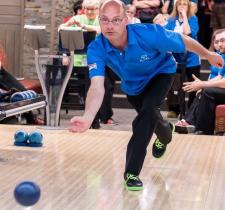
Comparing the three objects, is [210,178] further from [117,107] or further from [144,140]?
[117,107]

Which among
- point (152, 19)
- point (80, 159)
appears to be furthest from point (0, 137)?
point (152, 19)

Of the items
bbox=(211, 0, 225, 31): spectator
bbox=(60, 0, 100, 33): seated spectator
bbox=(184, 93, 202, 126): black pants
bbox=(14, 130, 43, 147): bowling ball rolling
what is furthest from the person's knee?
bbox=(211, 0, 225, 31): spectator

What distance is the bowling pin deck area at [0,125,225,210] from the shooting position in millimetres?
4840

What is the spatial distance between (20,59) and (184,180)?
7.90 m

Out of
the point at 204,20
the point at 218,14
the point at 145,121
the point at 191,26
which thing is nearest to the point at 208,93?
the point at 191,26

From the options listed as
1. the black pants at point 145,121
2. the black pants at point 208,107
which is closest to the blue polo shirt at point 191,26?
the black pants at point 208,107

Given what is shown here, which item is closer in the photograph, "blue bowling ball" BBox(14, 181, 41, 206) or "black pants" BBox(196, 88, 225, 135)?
"blue bowling ball" BBox(14, 181, 41, 206)

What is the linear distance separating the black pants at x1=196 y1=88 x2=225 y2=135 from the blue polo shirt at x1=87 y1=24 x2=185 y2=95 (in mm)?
3106

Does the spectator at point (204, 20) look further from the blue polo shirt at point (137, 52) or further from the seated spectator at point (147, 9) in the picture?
the blue polo shirt at point (137, 52)

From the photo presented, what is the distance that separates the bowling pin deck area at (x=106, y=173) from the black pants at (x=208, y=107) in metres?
0.75

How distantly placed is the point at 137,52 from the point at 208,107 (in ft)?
11.3

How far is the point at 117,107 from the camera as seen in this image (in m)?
11.8

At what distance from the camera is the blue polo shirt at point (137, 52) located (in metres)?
5.04

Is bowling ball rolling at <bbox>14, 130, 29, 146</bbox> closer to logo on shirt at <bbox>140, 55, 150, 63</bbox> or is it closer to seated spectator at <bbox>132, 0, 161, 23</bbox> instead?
logo on shirt at <bbox>140, 55, 150, 63</bbox>
